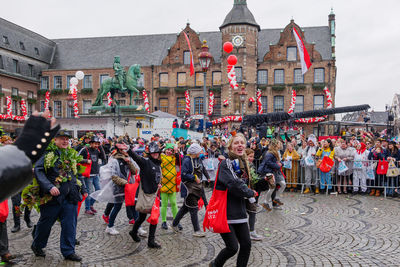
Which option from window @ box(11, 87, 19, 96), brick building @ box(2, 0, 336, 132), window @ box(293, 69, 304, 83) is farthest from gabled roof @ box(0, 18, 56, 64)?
window @ box(293, 69, 304, 83)

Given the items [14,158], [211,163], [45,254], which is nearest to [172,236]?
[45,254]

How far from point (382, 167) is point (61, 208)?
379 inches

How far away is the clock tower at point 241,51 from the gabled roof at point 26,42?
2267 centimetres

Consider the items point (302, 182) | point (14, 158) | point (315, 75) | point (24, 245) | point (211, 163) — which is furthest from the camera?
point (315, 75)

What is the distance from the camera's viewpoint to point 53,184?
5207 mm

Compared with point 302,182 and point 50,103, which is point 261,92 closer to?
point 50,103

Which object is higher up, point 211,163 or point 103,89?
point 103,89

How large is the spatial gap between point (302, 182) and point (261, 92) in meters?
30.0

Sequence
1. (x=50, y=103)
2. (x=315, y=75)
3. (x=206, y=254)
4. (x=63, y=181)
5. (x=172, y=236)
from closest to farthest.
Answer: (x=63, y=181), (x=206, y=254), (x=172, y=236), (x=315, y=75), (x=50, y=103)

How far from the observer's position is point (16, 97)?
136 feet

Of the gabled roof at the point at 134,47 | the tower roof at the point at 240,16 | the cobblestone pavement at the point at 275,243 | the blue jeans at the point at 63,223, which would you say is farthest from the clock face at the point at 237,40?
the blue jeans at the point at 63,223

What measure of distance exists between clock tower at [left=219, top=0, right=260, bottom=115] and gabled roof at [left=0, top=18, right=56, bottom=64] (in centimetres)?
2267

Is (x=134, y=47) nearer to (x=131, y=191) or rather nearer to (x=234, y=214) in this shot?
(x=131, y=191)

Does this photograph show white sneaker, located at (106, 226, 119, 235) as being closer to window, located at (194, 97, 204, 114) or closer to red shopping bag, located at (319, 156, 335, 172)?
red shopping bag, located at (319, 156, 335, 172)
